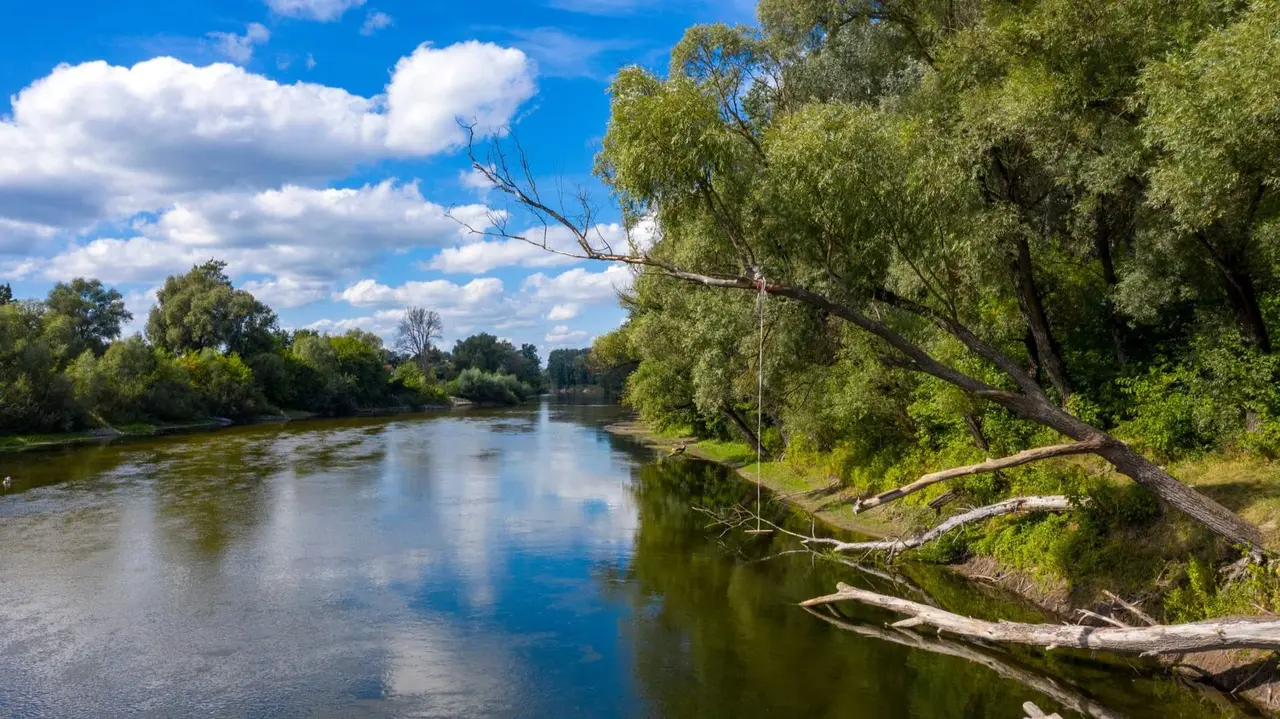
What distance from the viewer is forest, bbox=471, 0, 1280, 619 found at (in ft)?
35.9

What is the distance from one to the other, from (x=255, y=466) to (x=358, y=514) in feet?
44.4

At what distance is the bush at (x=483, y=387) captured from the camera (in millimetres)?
102375

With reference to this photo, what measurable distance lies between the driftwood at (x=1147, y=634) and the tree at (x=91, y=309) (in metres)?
71.0

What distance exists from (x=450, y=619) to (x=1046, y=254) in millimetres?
14902

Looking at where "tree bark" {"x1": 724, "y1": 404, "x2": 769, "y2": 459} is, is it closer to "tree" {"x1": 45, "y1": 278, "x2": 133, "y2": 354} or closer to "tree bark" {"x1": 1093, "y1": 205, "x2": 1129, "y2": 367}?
"tree bark" {"x1": 1093, "y1": 205, "x2": 1129, "y2": 367}

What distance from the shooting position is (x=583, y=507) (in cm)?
2492

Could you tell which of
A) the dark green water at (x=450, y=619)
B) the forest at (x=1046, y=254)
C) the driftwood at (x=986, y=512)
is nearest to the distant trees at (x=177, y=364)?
the dark green water at (x=450, y=619)

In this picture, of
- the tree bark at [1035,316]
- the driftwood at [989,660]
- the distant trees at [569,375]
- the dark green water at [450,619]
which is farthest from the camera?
the distant trees at [569,375]

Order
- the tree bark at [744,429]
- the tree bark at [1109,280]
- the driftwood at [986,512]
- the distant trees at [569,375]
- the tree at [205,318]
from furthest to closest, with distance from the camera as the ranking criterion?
the distant trees at [569,375], the tree at [205,318], the tree bark at [744,429], the tree bark at [1109,280], the driftwood at [986,512]

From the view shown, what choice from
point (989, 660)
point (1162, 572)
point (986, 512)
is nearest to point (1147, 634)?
point (989, 660)

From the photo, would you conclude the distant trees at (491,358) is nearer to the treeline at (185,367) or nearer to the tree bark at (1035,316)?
the treeline at (185,367)

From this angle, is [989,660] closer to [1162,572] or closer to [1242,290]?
[1162,572]

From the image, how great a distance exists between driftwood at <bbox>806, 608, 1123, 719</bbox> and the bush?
9231 centimetres

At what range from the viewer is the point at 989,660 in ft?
38.2
